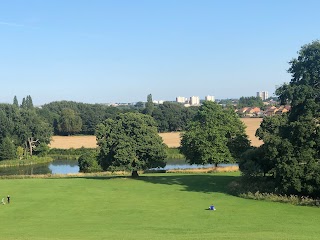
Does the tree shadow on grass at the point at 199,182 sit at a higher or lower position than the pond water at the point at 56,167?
higher

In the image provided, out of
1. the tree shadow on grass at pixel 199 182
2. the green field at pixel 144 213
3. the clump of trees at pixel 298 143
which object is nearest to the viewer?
the green field at pixel 144 213

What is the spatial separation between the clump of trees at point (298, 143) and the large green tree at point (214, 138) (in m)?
14.8

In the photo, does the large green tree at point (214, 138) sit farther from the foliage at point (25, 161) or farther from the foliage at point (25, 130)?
the foliage at point (25, 130)

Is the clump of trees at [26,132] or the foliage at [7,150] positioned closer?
the foliage at [7,150]

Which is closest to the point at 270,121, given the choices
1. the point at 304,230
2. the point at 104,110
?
the point at 304,230

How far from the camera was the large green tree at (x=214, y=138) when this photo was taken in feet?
189

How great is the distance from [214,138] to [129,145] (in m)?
14.3

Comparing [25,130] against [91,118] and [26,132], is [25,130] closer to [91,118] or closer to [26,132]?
[26,132]

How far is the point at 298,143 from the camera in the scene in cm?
3709

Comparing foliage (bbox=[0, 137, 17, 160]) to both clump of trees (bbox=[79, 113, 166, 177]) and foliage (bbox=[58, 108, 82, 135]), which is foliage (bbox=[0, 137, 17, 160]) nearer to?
foliage (bbox=[58, 108, 82, 135])

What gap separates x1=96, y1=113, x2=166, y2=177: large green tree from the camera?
49.8 metres

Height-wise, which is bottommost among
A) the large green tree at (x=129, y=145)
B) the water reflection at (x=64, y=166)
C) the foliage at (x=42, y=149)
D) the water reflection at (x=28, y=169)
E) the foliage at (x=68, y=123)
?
the water reflection at (x=28, y=169)

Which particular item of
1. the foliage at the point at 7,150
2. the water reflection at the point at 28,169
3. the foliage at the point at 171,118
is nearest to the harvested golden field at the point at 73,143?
the foliage at the point at 7,150

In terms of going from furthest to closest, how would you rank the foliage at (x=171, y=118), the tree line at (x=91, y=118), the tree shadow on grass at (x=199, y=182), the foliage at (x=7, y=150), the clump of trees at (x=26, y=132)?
the foliage at (x=171, y=118) < the tree line at (x=91, y=118) < the clump of trees at (x=26, y=132) < the foliage at (x=7, y=150) < the tree shadow on grass at (x=199, y=182)
